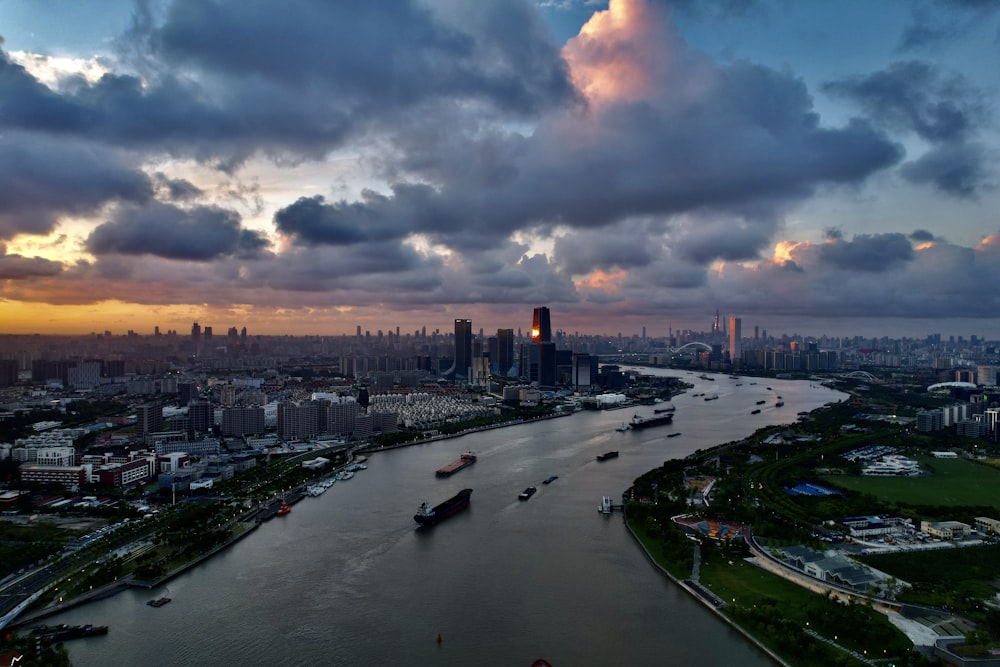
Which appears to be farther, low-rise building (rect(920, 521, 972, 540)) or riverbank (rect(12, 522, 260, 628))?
low-rise building (rect(920, 521, 972, 540))

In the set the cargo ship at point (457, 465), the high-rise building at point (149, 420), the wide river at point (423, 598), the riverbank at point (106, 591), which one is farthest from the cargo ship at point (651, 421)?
the riverbank at point (106, 591)

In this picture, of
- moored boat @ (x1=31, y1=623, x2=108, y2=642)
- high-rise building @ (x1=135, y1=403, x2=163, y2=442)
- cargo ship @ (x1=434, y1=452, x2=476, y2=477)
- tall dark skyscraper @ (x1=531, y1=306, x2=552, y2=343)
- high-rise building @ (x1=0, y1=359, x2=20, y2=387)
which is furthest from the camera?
tall dark skyscraper @ (x1=531, y1=306, x2=552, y2=343)

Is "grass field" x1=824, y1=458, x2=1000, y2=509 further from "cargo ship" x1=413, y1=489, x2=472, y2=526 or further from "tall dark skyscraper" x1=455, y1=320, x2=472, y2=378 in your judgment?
"tall dark skyscraper" x1=455, y1=320, x2=472, y2=378

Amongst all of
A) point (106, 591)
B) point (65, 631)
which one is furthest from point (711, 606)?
point (106, 591)

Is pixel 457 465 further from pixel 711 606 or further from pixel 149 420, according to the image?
pixel 149 420

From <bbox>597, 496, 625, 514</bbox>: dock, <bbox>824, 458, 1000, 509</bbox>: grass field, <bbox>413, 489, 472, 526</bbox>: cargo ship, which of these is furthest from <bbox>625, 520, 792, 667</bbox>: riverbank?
<bbox>824, 458, 1000, 509</bbox>: grass field

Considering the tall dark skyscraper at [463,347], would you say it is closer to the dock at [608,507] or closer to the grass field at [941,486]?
the grass field at [941,486]

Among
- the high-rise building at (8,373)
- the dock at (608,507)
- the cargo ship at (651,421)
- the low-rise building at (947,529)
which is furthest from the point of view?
the high-rise building at (8,373)
